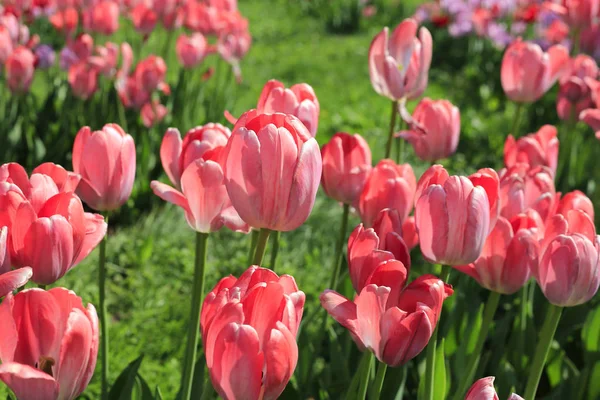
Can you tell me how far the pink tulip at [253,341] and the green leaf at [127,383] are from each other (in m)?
0.58

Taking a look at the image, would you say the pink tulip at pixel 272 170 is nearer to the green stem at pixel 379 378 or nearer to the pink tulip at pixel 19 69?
the green stem at pixel 379 378

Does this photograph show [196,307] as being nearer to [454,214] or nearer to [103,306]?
[103,306]

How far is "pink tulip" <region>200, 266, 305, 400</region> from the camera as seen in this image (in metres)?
0.96

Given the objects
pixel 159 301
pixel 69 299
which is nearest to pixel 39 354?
pixel 69 299

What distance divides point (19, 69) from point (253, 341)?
263 centimetres

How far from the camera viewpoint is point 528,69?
263cm

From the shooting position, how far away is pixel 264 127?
1100mm

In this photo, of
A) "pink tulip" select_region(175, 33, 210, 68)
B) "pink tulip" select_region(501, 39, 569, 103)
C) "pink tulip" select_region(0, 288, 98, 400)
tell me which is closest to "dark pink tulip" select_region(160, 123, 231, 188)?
"pink tulip" select_region(0, 288, 98, 400)

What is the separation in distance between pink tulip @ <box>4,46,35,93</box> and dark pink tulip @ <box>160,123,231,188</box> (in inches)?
74.3

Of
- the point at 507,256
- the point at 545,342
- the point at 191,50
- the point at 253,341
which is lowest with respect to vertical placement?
the point at 191,50

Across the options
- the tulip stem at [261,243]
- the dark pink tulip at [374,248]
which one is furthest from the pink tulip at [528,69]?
the tulip stem at [261,243]

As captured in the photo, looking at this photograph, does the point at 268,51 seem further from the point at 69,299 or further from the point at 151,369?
the point at 69,299

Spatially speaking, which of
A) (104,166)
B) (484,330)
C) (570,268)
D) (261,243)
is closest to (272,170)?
(261,243)

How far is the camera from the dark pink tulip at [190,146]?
1.42 meters
